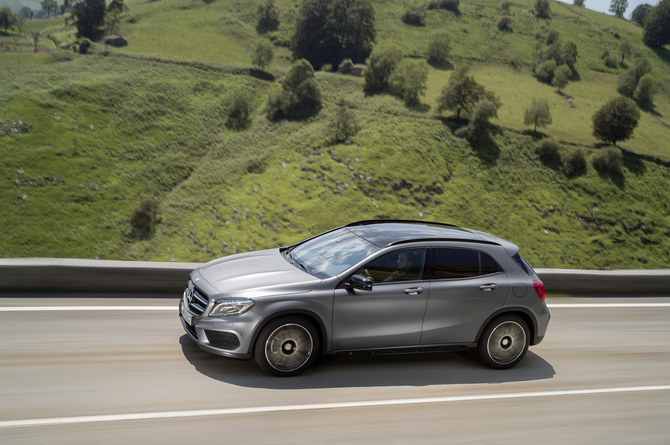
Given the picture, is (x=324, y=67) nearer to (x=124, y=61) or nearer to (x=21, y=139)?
(x=124, y=61)

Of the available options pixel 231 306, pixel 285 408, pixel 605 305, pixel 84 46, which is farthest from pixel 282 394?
pixel 84 46

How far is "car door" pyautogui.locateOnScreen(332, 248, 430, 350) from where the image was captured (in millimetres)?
5379

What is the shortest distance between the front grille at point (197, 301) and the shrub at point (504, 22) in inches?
4351

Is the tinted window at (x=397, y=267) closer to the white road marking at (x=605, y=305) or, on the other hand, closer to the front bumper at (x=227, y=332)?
the front bumper at (x=227, y=332)

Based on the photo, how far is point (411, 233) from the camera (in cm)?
621

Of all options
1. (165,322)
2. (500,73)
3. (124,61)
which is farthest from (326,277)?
(500,73)

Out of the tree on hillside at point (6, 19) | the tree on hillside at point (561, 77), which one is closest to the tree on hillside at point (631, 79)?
the tree on hillside at point (561, 77)

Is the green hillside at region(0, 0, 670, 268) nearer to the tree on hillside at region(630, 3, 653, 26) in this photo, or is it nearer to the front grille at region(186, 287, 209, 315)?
the front grille at region(186, 287, 209, 315)

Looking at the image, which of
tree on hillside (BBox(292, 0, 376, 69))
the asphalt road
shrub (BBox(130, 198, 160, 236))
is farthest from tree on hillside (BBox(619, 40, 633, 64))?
the asphalt road

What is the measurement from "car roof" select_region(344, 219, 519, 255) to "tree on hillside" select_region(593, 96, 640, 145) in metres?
63.0

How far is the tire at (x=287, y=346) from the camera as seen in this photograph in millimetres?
5172

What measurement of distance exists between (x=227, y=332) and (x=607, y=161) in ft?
194

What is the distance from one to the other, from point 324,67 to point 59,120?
3804 cm

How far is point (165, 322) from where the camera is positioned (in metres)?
6.89
